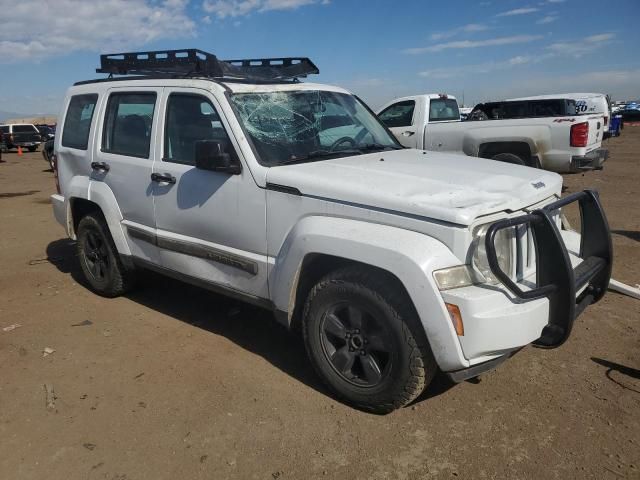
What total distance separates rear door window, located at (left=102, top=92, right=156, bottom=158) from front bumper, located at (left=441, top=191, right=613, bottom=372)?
2859 mm

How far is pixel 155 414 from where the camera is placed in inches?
128

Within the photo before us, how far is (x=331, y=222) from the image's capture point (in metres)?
3.13

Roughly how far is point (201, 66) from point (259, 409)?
2606 mm

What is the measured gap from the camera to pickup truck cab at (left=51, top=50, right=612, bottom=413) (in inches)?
109

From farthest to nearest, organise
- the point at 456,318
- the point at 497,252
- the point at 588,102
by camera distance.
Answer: the point at 588,102
the point at 497,252
the point at 456,318

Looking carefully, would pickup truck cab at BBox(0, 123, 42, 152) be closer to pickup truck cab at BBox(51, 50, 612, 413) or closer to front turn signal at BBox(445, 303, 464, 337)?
pickup truck cab at BBox(51, 50, 612, 413)

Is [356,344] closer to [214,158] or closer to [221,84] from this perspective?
[214,158]

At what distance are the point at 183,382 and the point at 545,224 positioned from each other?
2455 millimetres

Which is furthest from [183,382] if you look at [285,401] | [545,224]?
[545,224]

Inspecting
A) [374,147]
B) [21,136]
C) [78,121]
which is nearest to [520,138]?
[374,147]

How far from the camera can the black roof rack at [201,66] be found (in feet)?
13.8

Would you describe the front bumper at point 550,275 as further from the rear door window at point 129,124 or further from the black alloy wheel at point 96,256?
the black alloy wheel at point 96,256

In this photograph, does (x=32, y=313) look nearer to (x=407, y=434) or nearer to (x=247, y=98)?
(x=247, y=98)

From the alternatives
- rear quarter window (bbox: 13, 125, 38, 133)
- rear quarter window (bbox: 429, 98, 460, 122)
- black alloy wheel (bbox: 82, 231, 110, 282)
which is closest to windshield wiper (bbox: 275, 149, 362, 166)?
black alloy wheel (bbox: 82, 231, 110, 282)
